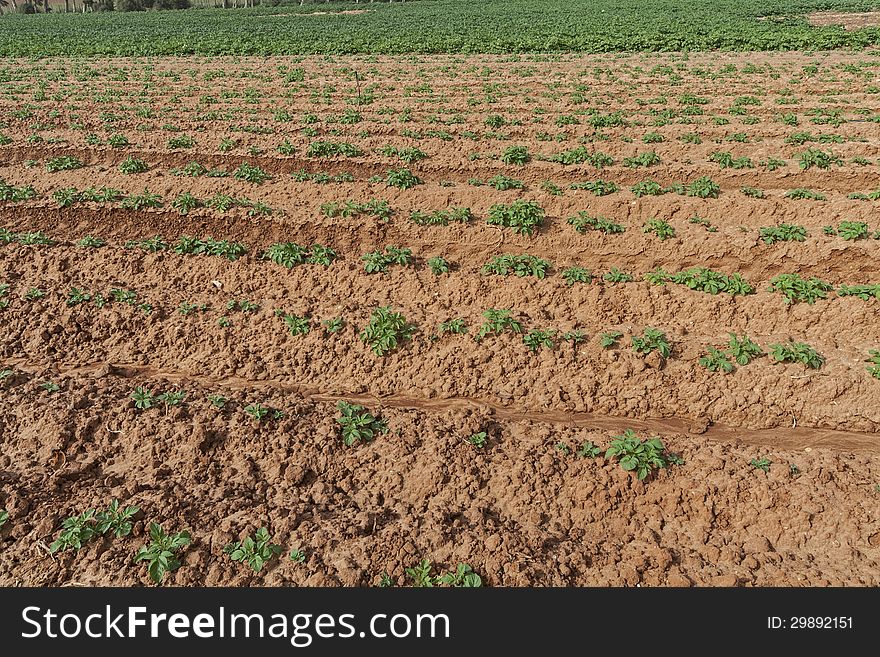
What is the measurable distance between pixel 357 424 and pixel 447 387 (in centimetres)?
150

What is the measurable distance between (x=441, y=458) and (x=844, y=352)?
588 cm

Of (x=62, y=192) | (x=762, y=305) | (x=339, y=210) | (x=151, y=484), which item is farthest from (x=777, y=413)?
(x=62, y=192)

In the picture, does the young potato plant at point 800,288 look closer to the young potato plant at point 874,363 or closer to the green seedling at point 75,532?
the young potato plant at point 874,363

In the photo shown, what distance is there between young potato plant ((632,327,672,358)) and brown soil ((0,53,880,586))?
221mm

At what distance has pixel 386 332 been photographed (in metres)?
7.57

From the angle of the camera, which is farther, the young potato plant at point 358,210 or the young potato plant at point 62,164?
the young potato plant at point 62,164

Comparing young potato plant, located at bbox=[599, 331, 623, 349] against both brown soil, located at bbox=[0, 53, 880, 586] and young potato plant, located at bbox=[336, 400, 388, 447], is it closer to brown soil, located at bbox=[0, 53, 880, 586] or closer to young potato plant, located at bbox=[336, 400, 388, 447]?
brown soil, located at bbox=[0, 53, 880, 586]

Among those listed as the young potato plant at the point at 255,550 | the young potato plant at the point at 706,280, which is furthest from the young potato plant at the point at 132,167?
the young potato plant at the point at 706,280

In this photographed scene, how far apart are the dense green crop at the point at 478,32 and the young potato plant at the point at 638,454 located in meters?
28.0

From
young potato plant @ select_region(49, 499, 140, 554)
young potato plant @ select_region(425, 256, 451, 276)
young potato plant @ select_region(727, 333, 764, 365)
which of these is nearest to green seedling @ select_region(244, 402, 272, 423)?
young potato plant @ select_region(49, 499, 140, 554)

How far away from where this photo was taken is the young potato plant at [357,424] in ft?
20.2

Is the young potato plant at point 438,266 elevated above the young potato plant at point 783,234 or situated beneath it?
situated beneath

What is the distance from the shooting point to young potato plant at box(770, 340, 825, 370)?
23.1 ft

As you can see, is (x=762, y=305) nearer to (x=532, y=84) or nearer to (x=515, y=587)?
(x=515, y=587)
